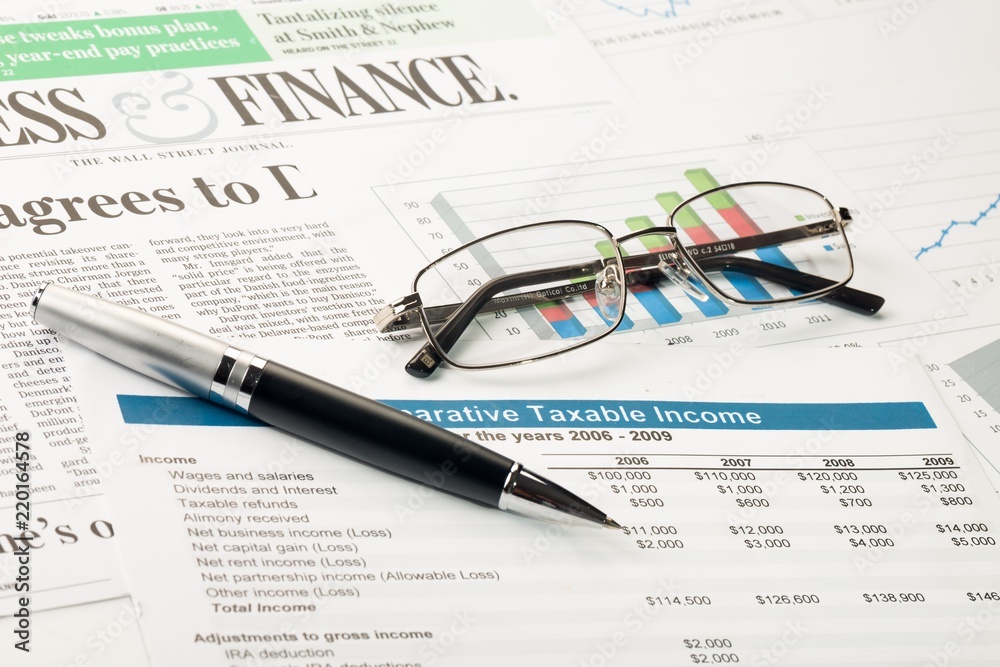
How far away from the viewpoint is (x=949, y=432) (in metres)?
0.56

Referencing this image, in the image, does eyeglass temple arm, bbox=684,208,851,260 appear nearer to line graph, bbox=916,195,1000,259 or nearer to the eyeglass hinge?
line graph, bbox=916,195,1000,259

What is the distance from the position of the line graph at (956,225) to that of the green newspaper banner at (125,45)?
1.83 ft

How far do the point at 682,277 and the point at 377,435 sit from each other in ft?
0.89

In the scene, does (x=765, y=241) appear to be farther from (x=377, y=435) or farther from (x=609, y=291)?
(x=377, y=435)

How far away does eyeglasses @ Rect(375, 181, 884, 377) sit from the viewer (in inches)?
22.8

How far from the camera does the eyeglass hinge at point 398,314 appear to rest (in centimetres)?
56

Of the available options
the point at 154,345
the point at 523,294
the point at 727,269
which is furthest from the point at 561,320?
the point at 154,345

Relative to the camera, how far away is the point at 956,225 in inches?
28.4

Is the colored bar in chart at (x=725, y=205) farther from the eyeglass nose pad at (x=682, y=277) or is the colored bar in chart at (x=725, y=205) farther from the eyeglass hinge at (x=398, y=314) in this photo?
the eyeglass hinge at (x=398, y=314)

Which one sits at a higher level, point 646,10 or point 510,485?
point 646,10

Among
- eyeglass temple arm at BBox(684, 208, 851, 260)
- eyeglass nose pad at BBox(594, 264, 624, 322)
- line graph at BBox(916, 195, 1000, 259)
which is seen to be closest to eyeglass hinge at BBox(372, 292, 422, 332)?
eyeglass nose pad at BBox(594, 264, 624, 322)

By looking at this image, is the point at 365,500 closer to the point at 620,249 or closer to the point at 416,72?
the point at 620,249

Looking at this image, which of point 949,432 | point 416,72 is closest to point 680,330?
point 949,432

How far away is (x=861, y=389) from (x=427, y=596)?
1.02 ft
